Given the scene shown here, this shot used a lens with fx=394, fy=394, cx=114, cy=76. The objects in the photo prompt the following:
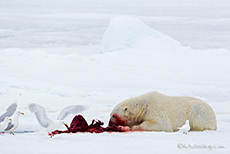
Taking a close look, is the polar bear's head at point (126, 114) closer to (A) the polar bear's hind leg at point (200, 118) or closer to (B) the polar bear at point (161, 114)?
(B) the polar bear at point (161, 114)

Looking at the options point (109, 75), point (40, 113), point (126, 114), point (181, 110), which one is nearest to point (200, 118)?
point (181, 110)

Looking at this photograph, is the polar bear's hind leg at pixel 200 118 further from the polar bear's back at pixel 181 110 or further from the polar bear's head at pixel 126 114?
the polar bear's head at pixel 126 114

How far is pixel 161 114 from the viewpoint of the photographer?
4957mm

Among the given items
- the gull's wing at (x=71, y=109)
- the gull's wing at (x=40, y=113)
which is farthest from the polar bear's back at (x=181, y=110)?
the gull's wing at (x=40, y=113)

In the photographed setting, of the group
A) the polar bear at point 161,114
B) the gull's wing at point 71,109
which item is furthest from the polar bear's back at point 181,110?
the gull's wing at point 71,109

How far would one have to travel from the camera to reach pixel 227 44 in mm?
23734

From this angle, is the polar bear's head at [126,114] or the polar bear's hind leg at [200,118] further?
the polar bear's hind leg at [200,118]

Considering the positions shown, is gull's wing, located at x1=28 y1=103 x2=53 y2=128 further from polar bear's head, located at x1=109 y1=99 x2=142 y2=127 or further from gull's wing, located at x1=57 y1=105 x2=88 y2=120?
polar bear's head, located at x1=109 y1=99 x2=142 y2=127

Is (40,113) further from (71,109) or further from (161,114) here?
(161,114)

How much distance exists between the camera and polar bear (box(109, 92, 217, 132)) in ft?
16.1

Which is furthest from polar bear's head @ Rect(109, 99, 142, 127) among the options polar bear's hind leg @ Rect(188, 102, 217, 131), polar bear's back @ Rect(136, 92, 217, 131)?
polar bear's hind leg @ Rect(188, 102, 217, 131)

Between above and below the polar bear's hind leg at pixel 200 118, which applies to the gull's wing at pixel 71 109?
above

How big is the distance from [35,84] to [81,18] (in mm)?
24831

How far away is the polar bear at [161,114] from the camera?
490 cm
